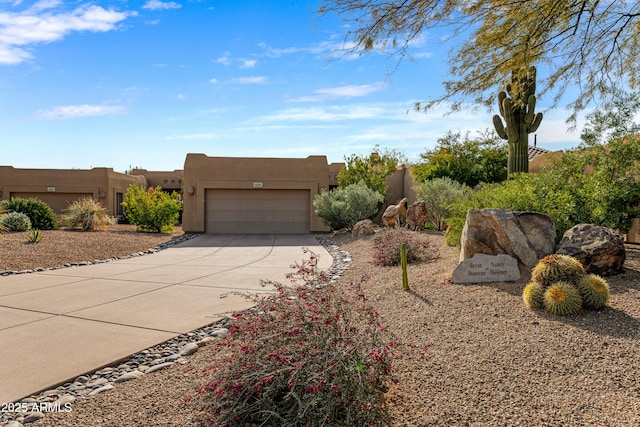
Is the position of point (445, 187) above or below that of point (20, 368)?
above

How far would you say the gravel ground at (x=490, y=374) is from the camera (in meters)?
3.10

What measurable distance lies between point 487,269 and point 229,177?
15.3 metres

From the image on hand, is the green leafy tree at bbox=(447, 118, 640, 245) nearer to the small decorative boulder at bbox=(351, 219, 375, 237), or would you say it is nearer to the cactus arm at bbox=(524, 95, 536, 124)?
the cactus arm at bbox=(524, 95, 536, 124)

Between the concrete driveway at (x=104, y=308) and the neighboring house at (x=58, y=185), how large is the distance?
15529mm

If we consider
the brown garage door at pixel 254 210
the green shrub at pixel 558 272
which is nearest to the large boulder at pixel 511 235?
the green shrub at pixel 558 272

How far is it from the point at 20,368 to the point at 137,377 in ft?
3.63

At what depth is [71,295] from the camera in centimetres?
693

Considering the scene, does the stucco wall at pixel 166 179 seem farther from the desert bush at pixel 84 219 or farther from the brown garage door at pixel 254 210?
the desert bush at pixel 84 219

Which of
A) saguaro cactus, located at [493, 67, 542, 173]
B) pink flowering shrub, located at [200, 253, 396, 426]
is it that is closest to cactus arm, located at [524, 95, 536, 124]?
saguaro cactus, located at [493, 67, 542, 173]

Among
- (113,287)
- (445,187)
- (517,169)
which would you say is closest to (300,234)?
(445,187)

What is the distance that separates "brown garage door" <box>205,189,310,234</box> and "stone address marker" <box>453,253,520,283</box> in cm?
1416

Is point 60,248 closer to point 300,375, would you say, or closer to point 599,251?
point 300,375

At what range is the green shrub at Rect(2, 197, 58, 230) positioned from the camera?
54.3ft

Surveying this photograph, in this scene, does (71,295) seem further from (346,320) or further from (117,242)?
(117,242)
